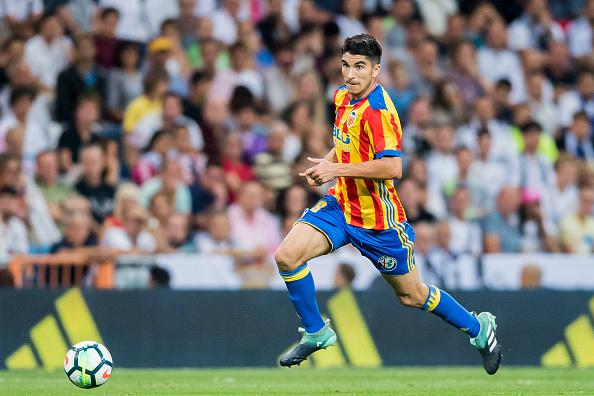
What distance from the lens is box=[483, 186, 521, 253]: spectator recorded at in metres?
15.2

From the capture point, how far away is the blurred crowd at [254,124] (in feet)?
45.5

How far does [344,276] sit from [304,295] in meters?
4.64

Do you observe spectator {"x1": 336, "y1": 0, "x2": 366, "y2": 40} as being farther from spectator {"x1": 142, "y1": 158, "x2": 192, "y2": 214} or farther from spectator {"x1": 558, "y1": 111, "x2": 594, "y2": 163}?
spectator {"x1": 142, "y1": 158, "x2": 192, "y2": 214}

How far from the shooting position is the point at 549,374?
1211 centimetres

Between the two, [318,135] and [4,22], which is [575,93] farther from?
[4,22]

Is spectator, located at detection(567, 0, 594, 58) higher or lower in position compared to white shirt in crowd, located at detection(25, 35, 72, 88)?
lower

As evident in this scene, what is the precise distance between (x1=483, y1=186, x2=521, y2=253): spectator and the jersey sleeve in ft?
21.5

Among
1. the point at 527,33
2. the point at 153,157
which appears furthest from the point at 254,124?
the point at 527,33

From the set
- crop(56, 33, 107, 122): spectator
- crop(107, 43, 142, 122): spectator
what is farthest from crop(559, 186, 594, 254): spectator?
crop(56, 33, 107, 122): spectator

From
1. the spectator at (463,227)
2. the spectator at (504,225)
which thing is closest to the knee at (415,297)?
the spectator at (463,227)

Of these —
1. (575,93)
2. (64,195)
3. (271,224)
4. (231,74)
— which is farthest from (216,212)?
(575,93)

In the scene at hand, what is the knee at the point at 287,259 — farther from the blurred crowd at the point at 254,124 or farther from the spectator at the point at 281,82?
the spectator at the point at 281,82

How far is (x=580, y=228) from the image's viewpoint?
15.6 meters

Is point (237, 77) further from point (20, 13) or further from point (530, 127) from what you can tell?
point (530, 127)
